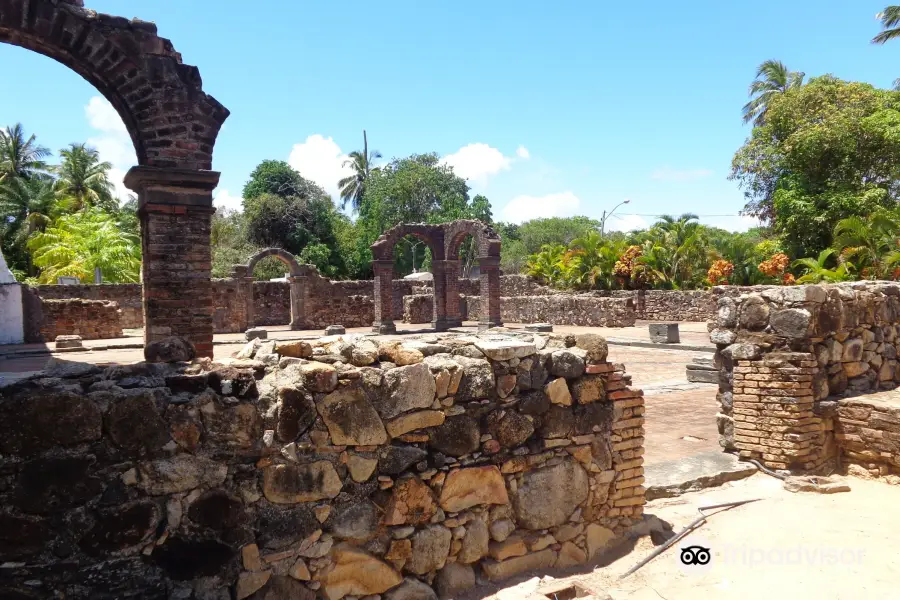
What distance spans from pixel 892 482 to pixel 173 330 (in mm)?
6864

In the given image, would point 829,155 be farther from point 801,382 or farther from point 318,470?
point 318,470

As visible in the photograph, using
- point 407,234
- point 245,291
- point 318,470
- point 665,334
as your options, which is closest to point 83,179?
point 245,291

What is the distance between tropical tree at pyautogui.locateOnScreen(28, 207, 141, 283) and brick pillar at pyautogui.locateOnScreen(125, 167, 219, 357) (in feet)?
93.0


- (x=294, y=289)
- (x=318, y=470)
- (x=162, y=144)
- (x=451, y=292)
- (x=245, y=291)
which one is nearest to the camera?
(x=318, y=470)

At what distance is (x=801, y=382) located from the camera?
5.79m

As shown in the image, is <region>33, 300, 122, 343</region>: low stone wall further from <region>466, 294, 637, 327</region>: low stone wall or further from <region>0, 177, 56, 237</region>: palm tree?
<region>0, 177, 56, 237</region>: palm tree

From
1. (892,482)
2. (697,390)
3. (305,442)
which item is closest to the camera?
(305,442)

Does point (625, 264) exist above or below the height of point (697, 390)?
above

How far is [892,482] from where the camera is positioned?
562cm

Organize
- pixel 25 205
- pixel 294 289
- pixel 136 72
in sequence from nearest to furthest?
pixel 136 72
pixel 294 289
pixel 25 205

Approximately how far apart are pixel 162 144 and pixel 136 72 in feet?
2.29

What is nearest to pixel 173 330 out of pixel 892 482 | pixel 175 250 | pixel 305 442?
pixel 175 250

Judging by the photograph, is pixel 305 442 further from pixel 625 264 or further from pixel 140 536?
pixel 625 264

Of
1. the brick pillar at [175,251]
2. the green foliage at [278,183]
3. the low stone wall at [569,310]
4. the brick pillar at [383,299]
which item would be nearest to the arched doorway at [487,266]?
the brick pillar at [383,299]
